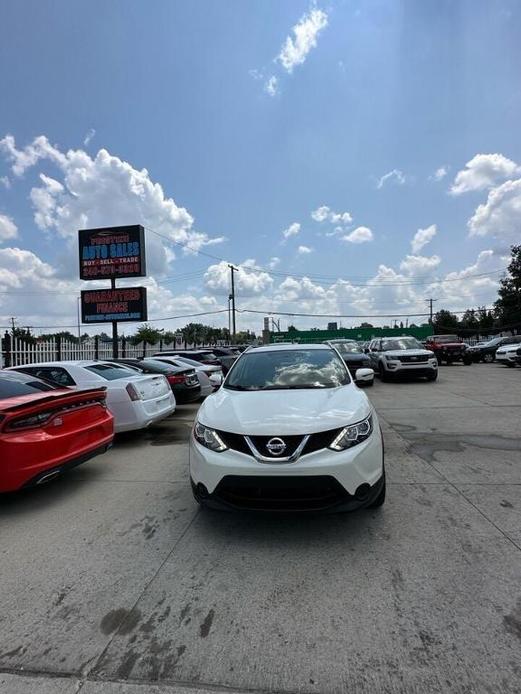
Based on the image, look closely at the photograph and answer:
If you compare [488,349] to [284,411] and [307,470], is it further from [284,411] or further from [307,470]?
[307,470]

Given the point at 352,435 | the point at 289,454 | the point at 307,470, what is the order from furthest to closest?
the point at 352,435 → the point at 289,454 → the point at 307,470

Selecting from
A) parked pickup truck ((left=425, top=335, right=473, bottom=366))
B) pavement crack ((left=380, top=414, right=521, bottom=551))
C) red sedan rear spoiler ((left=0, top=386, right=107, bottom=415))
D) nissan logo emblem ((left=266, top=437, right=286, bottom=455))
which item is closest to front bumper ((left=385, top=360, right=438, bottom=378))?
pavement crack ((left=380, top=414, right=521, bottom=551))

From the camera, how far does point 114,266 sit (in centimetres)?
1977

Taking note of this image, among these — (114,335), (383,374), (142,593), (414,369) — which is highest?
(114,335)

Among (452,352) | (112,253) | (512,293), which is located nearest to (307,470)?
(112,253)

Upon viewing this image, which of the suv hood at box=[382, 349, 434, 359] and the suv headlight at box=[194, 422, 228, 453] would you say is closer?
the suv headlight at box=[194, 422, 228, 453]

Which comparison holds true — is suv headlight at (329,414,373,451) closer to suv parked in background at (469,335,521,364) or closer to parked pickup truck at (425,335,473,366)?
parked pickup truck at (425,335,473,366)

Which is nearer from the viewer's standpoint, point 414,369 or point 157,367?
point 157,367

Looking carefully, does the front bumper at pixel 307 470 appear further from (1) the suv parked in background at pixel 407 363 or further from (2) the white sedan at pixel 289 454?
(1) the suv parked in background at pixel 407 363

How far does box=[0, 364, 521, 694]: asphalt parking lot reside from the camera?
213cm

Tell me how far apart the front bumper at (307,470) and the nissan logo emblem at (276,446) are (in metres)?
0.10

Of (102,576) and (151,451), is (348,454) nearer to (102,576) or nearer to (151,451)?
(102,576)

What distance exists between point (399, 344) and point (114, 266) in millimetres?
13502

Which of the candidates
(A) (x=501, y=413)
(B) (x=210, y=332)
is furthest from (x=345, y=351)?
(B) (x=210, y=332)
